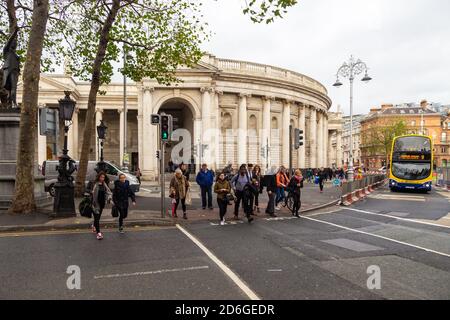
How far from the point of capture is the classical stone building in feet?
103

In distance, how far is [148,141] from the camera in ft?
102

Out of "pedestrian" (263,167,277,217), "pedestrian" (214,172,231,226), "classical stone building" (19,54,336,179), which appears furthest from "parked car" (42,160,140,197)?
"classical stone building" (19,54,336,179)

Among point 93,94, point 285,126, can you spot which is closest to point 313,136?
point 285,126

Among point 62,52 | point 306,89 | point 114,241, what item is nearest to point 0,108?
point 62,52

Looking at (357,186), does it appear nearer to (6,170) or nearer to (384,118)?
(6,170)

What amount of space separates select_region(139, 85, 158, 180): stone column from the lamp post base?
21.6 m

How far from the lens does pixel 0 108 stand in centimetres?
1087

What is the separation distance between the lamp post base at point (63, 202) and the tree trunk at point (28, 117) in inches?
46.5

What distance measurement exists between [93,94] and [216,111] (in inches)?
A: 780

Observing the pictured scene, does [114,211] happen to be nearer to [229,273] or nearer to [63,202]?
[63,202]

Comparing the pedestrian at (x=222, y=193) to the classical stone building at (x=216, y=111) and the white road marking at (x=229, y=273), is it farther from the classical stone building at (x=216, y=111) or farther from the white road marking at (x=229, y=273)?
the classical stone building at (x=216, y=111)

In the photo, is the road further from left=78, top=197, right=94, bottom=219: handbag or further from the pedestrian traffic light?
the pedestrian traffic light

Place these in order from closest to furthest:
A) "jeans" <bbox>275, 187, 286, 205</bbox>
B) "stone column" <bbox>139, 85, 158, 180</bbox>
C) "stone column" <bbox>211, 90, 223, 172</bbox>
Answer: "jeans" <bbox>275, 187, 286, 205</bbox>
"stone column" <bbox>139, 85, 158, 180</bbox>
"stone column" <bbox>211, 90, 223, 172</bbox>

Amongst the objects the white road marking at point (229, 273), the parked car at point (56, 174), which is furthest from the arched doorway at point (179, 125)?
the white road marking at point (229, 273)
